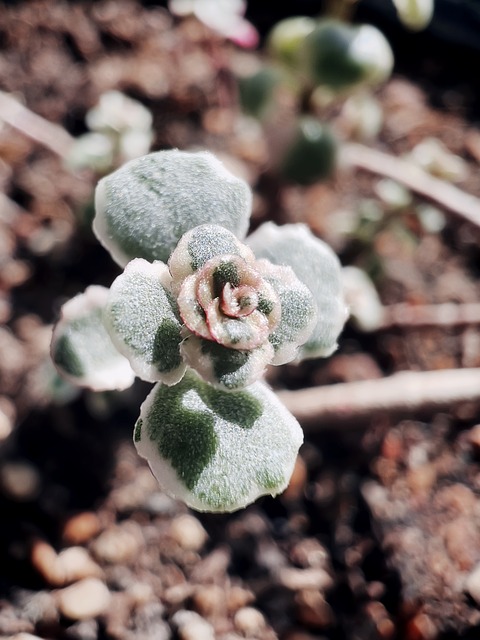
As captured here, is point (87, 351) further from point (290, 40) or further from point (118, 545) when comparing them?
point (290, 40)

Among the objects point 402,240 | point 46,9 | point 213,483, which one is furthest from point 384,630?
point 46,9

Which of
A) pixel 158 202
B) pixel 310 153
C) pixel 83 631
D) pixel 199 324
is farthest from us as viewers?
pixel 310 153

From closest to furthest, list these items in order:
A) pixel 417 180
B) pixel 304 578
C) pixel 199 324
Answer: pixel 199 324, pixel 304 578, pixel 417 180

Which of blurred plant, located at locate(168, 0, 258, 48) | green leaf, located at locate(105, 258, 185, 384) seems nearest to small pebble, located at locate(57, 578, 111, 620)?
green leaf, located at locate(105, 258, 185, 384)

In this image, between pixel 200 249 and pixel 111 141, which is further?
pixel 111 141

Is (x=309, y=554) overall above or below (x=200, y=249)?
below

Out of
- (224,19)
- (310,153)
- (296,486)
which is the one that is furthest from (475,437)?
(224,19)

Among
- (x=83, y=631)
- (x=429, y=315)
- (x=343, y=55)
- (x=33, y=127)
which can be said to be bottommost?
(x=83, y=631)

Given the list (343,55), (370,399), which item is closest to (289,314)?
(370,399)
